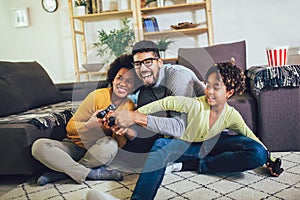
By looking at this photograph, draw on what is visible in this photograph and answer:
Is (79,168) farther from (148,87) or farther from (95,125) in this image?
(148,87)

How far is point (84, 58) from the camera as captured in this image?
3.80 m

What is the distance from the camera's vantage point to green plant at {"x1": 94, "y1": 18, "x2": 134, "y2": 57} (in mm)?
3210

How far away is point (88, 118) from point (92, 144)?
151 mm

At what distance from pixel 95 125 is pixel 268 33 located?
2.39 m

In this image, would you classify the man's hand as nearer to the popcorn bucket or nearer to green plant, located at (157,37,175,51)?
the popcorn bucket

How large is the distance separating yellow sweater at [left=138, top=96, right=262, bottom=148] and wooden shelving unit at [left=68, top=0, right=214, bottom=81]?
5.38 feet

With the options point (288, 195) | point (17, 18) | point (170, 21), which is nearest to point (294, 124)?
point (288, 195)

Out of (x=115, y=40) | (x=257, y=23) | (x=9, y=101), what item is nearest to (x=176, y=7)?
(x=115, y=40)

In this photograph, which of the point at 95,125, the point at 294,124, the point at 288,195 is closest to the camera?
the point at 288,195

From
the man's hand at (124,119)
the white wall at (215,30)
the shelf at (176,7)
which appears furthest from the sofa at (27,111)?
the shelf at (176,7)

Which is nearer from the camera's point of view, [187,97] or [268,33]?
[187,97]

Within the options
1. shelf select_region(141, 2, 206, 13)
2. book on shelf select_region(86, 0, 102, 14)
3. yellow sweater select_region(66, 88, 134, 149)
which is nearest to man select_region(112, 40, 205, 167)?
yellow sweater select_region(66, 88, 134, 149)

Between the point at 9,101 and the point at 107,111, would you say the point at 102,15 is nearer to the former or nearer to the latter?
the point at 9,101

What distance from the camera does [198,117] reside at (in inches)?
65.1
